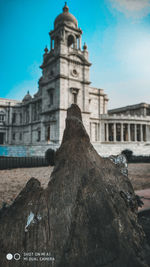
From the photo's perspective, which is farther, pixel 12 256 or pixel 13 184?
pixel 13 184

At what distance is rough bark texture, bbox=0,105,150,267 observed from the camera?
130 cm

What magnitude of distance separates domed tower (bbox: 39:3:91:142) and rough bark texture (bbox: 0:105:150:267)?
2393 centimetres

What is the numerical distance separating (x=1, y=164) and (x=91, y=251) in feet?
42.2

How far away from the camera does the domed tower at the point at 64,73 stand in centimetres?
2678

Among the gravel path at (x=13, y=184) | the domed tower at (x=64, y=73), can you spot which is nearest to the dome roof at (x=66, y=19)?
the domed tower at (x=64, y=73)

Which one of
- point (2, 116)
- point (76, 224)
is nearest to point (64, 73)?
point (2, 116)

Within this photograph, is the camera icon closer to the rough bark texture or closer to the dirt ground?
the rough bark texture

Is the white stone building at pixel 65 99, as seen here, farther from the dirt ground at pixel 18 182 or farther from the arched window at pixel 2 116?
the dirt ground at pixel 18 182

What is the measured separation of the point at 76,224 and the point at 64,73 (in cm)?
2810

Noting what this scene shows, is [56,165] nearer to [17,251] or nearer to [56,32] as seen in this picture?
[17,251]

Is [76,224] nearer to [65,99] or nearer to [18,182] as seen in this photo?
[18,182]

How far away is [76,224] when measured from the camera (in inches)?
56.0

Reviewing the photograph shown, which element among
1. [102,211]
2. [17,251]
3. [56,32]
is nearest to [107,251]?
[102,211]

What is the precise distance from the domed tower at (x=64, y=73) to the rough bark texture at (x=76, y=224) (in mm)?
23933
